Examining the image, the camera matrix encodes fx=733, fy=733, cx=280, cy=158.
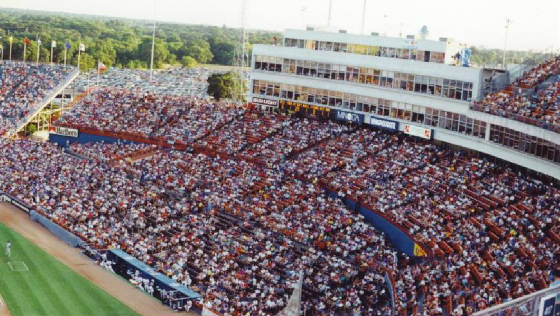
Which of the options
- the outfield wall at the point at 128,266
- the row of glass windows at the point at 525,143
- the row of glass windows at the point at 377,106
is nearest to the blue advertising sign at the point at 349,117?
the row of glass windows at the point at 377,106

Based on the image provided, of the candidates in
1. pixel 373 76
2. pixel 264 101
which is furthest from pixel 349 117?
pixel 264 101

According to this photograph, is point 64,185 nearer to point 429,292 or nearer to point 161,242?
point 161,242

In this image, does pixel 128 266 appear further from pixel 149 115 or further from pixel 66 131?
pixel 66 131

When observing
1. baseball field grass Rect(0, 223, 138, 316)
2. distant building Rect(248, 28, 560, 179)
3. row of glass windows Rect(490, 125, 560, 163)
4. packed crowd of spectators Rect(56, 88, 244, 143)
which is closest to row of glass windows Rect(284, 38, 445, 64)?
distant building Rect(248, 28, 560, 179)

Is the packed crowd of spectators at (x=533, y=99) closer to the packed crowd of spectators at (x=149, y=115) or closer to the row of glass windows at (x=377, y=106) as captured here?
the row of glass windows at (x=377, y=106)

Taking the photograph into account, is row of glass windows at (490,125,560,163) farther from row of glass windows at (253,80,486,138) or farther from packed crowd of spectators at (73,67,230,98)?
packed crowd of spectators at (73,67,230,98)

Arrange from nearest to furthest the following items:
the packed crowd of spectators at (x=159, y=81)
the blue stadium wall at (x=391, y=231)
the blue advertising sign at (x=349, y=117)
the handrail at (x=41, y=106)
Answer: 1. the blue stadium wall at (x=391, y=231)
2. the blue advertising sign at (x=349, y=117)
3. the handrail at (x=41, y=106)
4. the packed crowd of spectators at (x=159, y=81)
